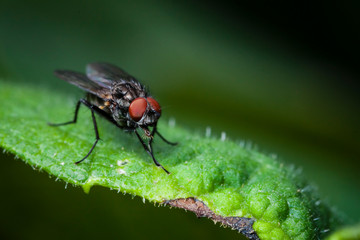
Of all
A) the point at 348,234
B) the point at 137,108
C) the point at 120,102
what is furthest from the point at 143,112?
the point at 348,234

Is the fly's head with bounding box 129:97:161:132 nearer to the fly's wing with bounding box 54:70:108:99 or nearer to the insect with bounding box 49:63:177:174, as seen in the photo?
the insect with bounding box 49:63:177:174

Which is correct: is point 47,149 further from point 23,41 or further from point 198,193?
point 23,41

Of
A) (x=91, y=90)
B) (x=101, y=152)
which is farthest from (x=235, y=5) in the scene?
(x=101, y=152)

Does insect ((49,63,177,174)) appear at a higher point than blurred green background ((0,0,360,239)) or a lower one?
lower

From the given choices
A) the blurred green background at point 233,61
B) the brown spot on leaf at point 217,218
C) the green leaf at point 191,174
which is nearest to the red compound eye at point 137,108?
the green leaf at point 191,174

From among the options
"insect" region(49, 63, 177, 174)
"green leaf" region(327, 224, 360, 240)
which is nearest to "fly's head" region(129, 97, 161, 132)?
"insect" region(49, 63, 177, 174)
